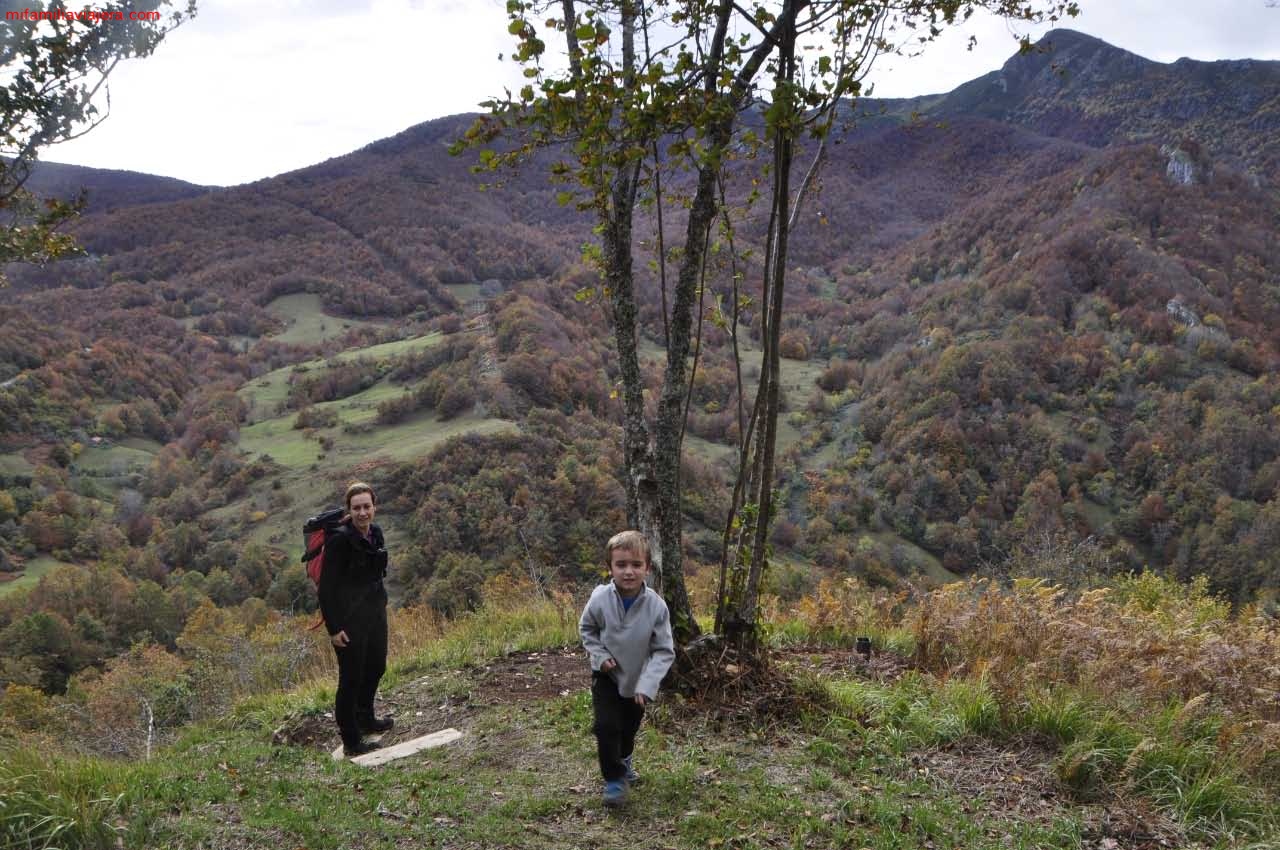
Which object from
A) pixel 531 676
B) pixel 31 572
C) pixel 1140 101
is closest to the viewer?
pixel 531 676

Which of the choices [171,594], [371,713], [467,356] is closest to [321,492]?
[171,594]

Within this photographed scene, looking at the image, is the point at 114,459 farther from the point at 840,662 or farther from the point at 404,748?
the point at 840,662

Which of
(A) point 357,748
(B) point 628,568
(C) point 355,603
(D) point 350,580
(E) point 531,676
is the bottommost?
(E) point 531,676

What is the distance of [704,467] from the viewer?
5644cm

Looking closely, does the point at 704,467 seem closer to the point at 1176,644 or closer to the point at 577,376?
the point at 577,376

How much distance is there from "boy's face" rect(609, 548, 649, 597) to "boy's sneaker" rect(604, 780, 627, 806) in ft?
3.42

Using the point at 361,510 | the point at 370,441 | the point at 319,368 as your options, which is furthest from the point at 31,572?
→ the point at 361,510

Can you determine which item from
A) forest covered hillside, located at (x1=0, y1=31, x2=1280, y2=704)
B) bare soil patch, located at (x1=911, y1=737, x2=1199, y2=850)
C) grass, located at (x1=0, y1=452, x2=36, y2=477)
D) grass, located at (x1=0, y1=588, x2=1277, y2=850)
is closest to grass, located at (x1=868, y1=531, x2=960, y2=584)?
forest covered hillside, located at (x1=0, y1=31, x2=1280, y2=704)

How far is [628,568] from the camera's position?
3760 millimetres

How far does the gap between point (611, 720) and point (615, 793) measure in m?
0.40

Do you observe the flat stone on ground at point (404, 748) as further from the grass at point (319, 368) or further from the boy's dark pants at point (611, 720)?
the grass at point (319, 368)

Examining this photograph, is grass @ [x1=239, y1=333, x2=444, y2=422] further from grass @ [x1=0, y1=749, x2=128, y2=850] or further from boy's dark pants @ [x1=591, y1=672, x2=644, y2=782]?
boy's dark pants @ [x1=591, y1=672, x2=644, y2=782]

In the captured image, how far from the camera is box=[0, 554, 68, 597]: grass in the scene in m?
44.4

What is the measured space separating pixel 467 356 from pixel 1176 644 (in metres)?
68.2
